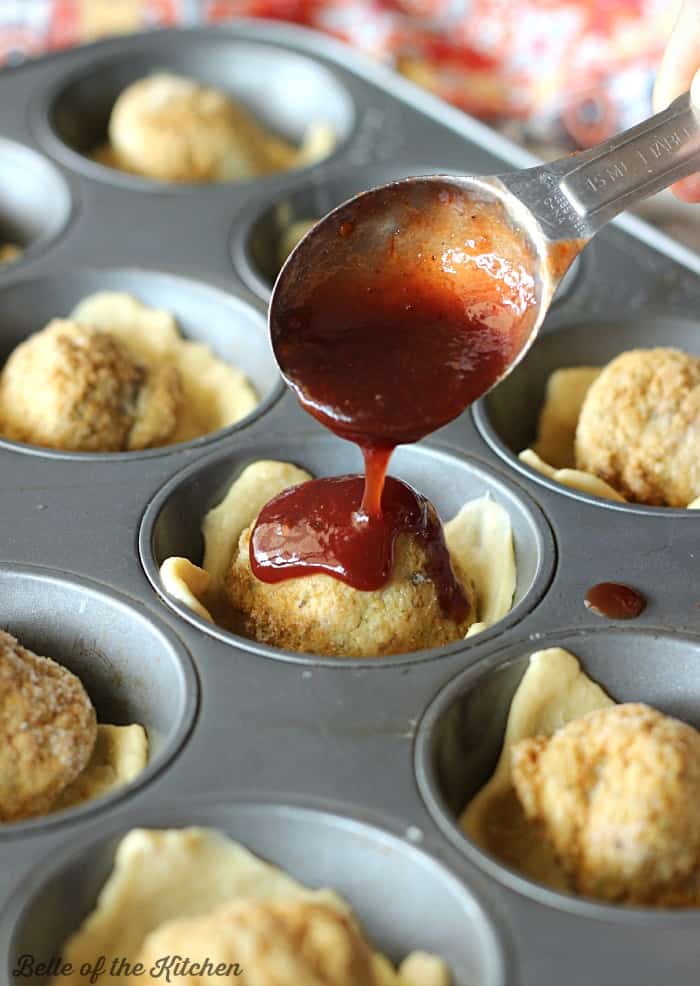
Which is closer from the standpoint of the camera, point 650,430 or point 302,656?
point 302,656

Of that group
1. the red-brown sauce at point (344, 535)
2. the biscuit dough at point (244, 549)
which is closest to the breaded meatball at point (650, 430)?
the biscuit dough at point (244, 549)

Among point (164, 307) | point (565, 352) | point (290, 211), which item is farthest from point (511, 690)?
point (290, 211)

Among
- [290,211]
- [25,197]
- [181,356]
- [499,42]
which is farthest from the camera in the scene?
[499,42]

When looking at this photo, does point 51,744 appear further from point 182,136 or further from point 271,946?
point 182,136

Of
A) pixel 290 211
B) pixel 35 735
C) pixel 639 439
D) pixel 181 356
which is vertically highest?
pixel 290 211

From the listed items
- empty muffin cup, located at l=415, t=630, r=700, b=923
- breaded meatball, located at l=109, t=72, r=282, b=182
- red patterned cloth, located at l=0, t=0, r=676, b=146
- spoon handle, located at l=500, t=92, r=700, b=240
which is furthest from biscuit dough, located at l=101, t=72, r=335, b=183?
empty muffin cup, located at l=415, t=630, r=700, b=923

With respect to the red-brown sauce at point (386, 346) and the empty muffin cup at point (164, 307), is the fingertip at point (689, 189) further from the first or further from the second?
the empty muffin cup at point (164, 307)

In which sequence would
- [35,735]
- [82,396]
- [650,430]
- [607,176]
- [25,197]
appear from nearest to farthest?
[35,735] < [607,176] < [650,430] < [82,396] < [25,197]
